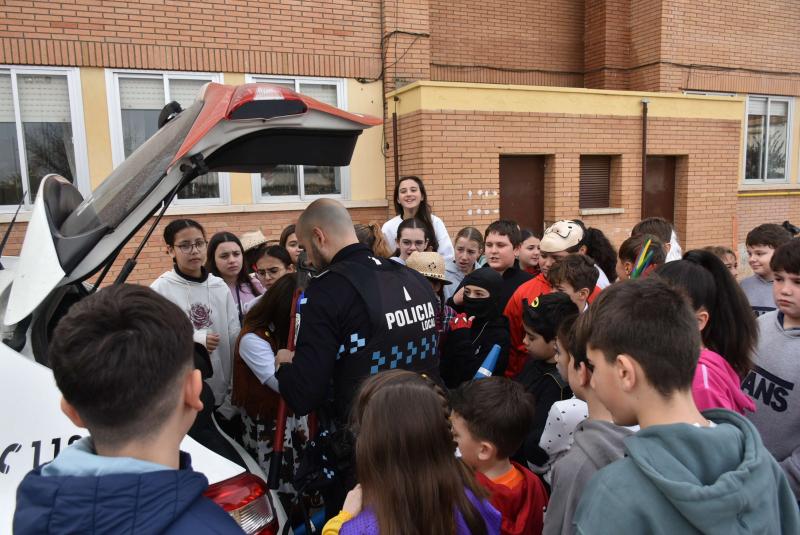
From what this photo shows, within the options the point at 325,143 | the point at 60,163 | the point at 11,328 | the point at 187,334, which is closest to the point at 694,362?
the point at 187,334

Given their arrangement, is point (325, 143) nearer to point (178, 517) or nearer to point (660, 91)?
point (178, 517)

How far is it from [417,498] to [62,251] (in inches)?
56.9

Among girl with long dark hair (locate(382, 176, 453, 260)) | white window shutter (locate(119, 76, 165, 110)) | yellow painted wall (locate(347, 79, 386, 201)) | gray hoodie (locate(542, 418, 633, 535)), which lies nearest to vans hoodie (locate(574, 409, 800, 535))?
gray hoodie (locate(542, 418, 633, 535))

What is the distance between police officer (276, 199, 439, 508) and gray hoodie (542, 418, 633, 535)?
0.90 metres

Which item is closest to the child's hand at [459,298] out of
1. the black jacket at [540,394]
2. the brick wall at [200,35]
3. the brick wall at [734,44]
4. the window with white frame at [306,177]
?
the black jacket at [540,394]

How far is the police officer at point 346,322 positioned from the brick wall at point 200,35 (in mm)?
6150

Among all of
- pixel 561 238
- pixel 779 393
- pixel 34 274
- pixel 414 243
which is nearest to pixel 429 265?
pixel 414 243

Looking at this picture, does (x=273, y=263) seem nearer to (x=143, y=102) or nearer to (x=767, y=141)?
(x=143, y=102)

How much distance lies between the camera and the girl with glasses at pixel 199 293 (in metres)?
3.46

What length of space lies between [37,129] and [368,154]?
447 cm

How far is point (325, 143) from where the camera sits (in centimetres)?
225

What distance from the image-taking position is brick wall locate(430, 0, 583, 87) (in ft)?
33.5

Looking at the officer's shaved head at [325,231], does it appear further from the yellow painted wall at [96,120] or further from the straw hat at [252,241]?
the yellow painted wall at [96,120]

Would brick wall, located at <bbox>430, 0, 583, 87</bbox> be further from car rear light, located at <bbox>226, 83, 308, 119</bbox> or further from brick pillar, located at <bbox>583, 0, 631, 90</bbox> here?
car rear light, located at <bbox>226, 83, 308, 119</bbox>
